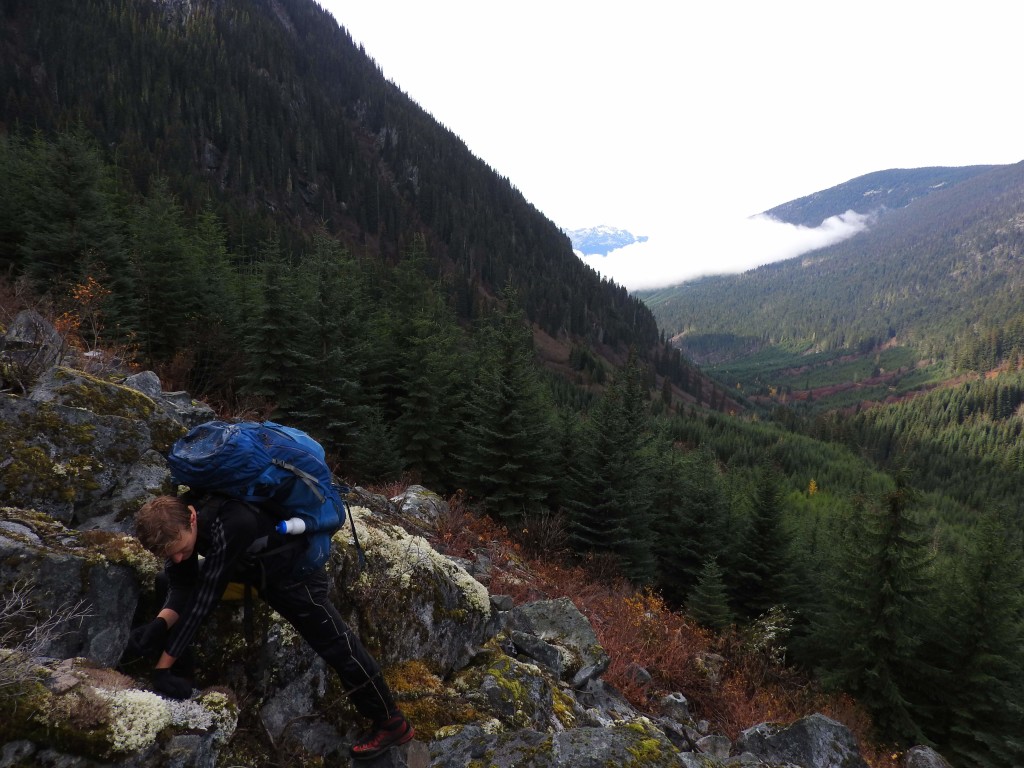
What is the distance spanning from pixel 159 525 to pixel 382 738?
244 cm

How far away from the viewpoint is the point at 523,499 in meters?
21.0

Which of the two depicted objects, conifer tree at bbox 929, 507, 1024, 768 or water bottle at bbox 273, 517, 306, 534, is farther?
conifer tree at bbox 929, 507, 1024, 768

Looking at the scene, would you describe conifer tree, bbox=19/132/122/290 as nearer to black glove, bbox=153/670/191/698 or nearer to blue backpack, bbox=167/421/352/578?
blue backpack, bbox=167/421/352/578

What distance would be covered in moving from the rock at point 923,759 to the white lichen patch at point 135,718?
9.66 metres

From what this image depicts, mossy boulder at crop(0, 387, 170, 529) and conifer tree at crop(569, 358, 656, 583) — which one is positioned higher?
mossy boulder at crop(0, 387, 170, 529)

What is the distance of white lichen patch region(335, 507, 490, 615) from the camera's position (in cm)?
533

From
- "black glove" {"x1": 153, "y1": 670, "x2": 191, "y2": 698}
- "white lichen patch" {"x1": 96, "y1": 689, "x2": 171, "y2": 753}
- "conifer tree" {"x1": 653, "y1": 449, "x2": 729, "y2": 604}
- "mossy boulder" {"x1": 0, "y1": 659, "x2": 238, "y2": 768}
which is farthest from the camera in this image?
"conifer tree" {"x1": 653, "y1": 449, "x2": 729, "y2": 604}

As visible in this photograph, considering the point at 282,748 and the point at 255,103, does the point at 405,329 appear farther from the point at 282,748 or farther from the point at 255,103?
the point at 255,103

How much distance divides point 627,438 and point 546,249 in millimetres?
167980

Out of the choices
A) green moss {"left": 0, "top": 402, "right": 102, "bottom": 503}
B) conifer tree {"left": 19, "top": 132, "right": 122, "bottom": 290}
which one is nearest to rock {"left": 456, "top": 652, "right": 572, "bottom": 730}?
green moss {"left": 0, "top": 402, "right": 102, "bottom": 503}

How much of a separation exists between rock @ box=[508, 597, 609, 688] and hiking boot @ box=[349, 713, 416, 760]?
2.54m

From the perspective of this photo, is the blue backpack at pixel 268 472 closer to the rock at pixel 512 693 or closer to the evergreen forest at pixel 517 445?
the rock at pixel 512 693

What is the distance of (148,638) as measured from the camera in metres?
3.50

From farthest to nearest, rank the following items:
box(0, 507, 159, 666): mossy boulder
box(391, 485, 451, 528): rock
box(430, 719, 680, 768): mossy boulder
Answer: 1. box(391, 485, 451, 528): rock
2. box(430, 719, 680, 768): mossy boulder
3. box(0, 507, 159, 666): mossy boulder
